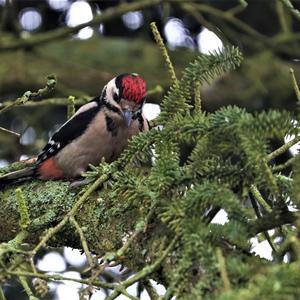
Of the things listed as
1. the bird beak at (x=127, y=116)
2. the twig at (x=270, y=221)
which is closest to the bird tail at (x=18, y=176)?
the bird beak at (x=127, y=116)

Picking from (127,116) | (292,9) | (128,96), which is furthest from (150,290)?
(128,96)

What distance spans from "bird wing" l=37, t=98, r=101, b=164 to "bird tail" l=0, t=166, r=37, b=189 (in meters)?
0.25

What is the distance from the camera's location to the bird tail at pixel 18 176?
3.08 meters

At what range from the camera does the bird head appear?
3.55m

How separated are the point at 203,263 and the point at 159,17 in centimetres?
435

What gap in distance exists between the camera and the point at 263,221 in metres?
1.62

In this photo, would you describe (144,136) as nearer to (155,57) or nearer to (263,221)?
(263,221)

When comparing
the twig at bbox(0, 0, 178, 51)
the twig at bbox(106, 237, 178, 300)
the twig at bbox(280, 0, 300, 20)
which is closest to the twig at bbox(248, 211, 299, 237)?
the twig at bbox(106, 237, 178, 300)

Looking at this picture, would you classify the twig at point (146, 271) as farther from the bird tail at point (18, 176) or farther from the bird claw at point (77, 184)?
the bird tail at point (18, 176)

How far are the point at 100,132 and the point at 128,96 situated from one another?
209 mm

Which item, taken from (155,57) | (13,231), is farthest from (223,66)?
(155,57)

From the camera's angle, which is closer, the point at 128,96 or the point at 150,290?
the point at 150,290

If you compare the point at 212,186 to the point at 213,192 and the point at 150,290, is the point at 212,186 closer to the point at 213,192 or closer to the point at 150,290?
the point at 213,192

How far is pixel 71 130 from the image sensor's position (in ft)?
12.0
